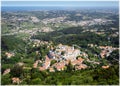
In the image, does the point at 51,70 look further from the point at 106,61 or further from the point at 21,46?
the point at 21,46

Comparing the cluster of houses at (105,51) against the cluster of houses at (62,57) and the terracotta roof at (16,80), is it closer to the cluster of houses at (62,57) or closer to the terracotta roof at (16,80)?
the cluster of houses at (62,57)

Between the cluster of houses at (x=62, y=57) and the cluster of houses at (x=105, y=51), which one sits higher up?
the cluster of houses at (x=62, y=57)

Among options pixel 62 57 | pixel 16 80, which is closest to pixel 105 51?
pixel 62 57

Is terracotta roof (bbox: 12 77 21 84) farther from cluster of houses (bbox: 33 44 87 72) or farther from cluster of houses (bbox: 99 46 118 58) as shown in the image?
cluster of houses (bbox: 99 46 118 58)

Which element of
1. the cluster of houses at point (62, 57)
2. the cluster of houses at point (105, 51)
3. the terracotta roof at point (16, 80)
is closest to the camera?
the terracotta roof at point (16, 80)

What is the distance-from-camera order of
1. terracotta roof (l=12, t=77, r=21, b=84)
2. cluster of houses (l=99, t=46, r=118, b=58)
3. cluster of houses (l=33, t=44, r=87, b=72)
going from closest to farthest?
terracotta roof (l=12, t=77, r=21, b=84) < cluster of houses (l=33, t=44, r=87, b=72) < cluster of houses (l=99, t=46, r=118, b=58)

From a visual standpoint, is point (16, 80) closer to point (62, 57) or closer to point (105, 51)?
point (62, 57)

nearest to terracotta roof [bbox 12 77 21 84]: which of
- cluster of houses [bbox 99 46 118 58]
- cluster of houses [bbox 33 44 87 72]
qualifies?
cluster of houses [bbox 33 44 87 72]

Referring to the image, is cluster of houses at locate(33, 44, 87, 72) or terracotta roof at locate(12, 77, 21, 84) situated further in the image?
cluster of houses at locate(33, 44, 87, 72)

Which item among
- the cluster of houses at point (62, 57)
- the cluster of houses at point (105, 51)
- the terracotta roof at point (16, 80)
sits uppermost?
the terracotta roof at point (16, 80)

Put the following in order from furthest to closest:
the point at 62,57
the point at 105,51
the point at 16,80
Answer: the point at 105,51 → the point at 62,57 → the point at 16,80

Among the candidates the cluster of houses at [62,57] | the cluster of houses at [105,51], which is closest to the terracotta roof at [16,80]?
the cluster of houses at [62,57]
